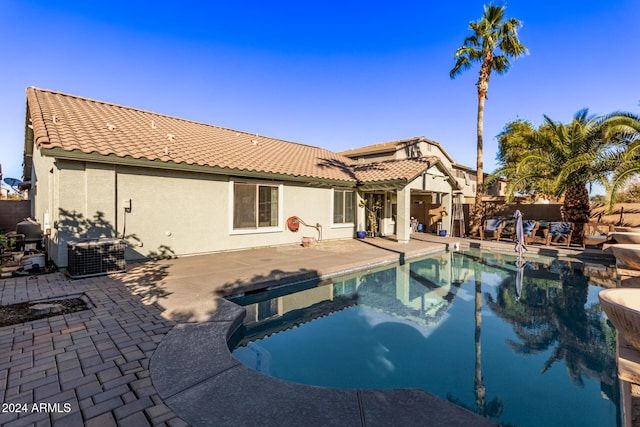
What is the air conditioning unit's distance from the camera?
7.02 m

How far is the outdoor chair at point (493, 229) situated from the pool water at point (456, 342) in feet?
23.9

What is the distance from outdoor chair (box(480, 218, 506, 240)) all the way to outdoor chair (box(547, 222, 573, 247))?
7.11ft

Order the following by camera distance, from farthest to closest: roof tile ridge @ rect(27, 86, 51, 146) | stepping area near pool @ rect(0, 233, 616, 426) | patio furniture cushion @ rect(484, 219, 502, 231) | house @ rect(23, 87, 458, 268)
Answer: patio furniture cushion @ rect(484, 219, 502, 231), house @ rect(23, 87, 458, 268), roof tile ridge @ rect(27, 86, 51, 146), stepping area near pool @ rect(0, 233, 616, 426)

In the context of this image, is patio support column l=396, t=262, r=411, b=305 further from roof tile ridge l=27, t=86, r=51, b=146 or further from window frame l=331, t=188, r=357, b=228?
roof tile ridge l=27, t=86, r=51, b=146

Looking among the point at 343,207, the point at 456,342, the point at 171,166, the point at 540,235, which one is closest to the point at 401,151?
the point at 343,207

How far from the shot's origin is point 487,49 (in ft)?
54.4

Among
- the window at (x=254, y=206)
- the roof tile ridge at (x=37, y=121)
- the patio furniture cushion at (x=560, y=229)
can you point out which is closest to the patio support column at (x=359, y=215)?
the window at (x=254, y=206)

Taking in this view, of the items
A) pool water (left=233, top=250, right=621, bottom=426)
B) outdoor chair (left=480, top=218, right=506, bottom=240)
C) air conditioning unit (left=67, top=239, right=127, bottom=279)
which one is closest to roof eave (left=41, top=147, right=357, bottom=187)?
air conditioning unit (left=67, top=239, right=127, bottom=279)

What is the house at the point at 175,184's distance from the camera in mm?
8133

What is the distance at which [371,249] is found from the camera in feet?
40.7

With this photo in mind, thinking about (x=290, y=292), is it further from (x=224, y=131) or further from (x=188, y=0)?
(x=188, y=0)

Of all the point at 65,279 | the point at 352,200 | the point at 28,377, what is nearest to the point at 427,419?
the point at 28,377

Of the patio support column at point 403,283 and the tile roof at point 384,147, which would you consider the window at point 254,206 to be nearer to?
the patio support column at point 403,283

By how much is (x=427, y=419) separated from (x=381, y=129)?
27932 mm
